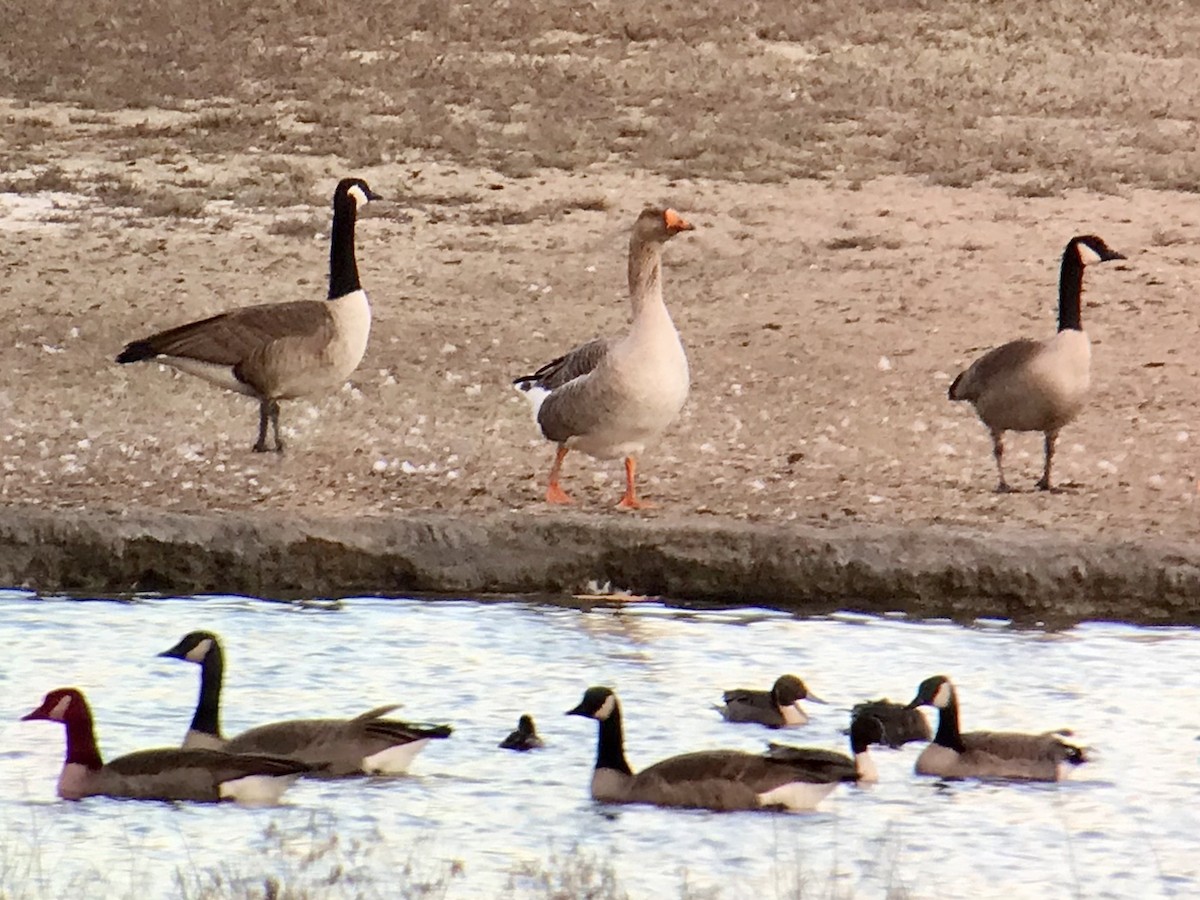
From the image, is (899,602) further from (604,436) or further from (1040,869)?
(1040,869)

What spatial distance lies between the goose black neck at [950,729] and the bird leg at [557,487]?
4603mm

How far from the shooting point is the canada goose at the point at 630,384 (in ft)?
42.1

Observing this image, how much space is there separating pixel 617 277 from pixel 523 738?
12.5 metres

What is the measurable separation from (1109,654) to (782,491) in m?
3.42

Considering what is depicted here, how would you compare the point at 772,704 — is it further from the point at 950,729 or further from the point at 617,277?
the point at 617,277

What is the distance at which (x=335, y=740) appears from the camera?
343 inches

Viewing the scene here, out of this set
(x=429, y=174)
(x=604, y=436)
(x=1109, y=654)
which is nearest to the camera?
(x=1109, y=654)

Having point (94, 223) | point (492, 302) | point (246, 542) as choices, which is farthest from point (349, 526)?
point (94, 223)

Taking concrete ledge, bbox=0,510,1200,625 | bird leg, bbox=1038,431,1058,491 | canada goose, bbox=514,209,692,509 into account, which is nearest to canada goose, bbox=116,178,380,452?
canada goose, bbox=514,209,692,509

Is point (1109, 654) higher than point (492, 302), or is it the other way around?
point (492, 302)

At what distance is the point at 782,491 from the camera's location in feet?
45.5

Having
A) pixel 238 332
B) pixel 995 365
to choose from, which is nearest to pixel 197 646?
pixel 238 332

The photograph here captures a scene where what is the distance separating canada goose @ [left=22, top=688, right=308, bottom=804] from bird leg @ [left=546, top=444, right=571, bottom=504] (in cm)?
490

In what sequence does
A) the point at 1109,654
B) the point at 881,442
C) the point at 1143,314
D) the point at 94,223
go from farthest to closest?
the point at 94,223 → the point at 1143,314 → the point at 881,442 → the point at 1109,654
